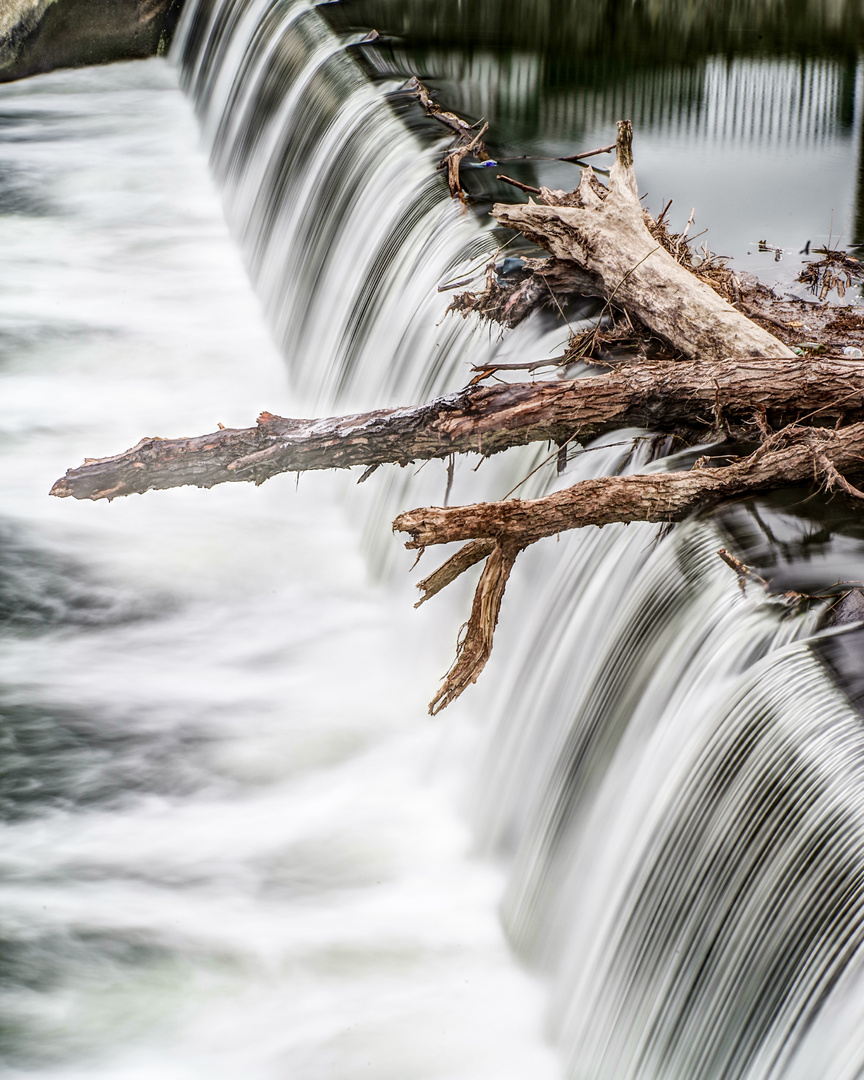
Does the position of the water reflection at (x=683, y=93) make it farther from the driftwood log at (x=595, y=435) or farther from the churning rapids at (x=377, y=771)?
the driftwood log at (x=595, y=435)

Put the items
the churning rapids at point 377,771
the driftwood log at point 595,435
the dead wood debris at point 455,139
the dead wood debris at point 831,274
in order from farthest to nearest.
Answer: the dead wood debris at point 455,139, the dead wood debris at point 831,274, the driftwood log at point 595,435, the churning rapids at point 377,771

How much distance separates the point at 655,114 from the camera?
840cm

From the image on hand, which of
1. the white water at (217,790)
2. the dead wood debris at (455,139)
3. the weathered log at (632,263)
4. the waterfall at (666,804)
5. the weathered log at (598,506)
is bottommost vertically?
the white water at (217,790)

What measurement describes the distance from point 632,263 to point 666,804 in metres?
2.12

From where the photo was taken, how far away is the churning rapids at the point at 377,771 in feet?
9.57

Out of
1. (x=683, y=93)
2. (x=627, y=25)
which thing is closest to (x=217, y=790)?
(x=683, y=93)

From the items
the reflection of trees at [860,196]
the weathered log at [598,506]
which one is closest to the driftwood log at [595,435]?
the weathered log at [598,506]

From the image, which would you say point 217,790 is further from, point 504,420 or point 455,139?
point 455,139

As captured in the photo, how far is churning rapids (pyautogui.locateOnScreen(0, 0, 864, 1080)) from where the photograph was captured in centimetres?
292

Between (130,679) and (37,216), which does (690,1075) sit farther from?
(37,216)

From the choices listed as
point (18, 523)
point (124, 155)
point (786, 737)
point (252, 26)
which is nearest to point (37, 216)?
point (124, 155)

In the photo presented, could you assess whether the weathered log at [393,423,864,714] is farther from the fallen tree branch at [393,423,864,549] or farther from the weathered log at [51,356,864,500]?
the weathered log at [51,356,864,500]

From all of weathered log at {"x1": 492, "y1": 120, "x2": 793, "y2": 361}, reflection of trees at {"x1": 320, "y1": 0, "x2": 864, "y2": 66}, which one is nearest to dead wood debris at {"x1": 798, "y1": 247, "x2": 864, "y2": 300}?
weathered log at {"x1": 492, "y1": 120, "x2": 793, "y2": 361}

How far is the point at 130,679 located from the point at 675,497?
108 inches
